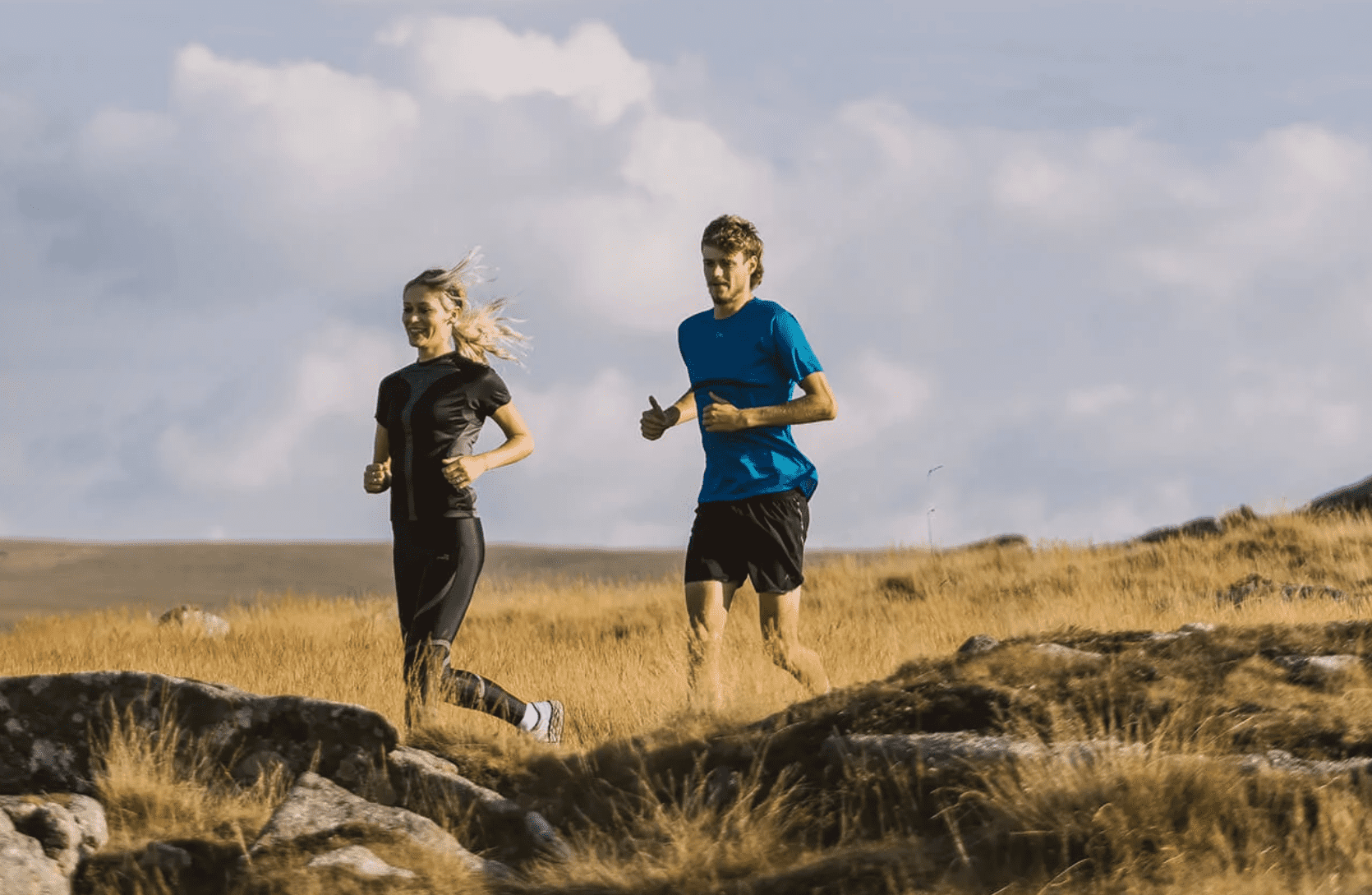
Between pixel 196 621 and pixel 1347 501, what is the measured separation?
1338 centimetres

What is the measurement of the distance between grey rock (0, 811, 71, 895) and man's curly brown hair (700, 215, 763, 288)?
330 cm

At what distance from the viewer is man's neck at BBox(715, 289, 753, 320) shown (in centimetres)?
611

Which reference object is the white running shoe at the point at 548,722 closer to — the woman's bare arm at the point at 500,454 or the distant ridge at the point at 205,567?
the woman's bare arm at the point at 500,454

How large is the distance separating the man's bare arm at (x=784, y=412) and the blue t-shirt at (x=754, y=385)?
6 centimetres

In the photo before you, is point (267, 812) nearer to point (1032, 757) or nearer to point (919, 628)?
point (1032, 757)

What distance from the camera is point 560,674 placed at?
8.79 m

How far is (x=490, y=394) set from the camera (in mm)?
6184

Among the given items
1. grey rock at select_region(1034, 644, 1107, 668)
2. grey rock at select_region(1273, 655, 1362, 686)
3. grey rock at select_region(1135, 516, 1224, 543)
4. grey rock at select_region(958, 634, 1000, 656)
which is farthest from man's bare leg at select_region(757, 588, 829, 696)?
grey rock at select_region(1135, 516, 1224, 543)

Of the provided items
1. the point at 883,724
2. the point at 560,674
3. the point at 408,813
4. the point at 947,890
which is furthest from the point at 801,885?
the point at 560,674

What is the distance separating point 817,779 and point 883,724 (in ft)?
1.15

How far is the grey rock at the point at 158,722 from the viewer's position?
229 inches

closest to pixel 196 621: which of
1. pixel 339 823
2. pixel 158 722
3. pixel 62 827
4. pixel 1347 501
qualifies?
pixel 158 722

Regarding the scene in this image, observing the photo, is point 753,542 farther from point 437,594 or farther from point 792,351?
point 437,594

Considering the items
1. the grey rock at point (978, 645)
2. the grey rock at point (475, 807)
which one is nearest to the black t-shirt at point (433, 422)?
the grey rock at point (475, 807)
